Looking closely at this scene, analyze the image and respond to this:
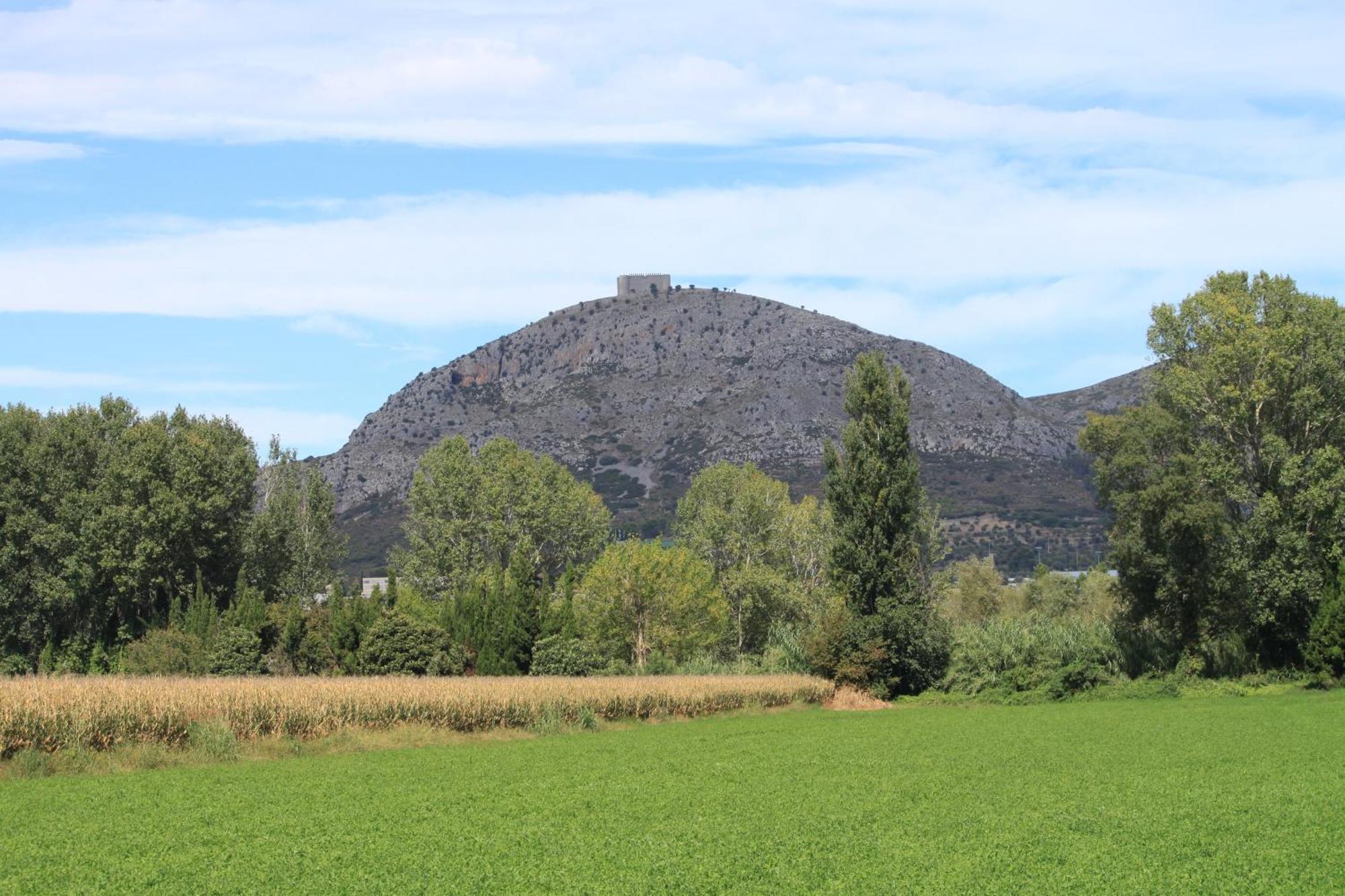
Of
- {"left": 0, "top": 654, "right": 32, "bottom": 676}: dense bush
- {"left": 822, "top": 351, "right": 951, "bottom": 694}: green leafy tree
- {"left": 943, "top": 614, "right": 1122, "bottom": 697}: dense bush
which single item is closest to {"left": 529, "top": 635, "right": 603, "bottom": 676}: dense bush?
{"left": 822, "top": 351, "right": 951, "bottom": 694}: green leafy tree

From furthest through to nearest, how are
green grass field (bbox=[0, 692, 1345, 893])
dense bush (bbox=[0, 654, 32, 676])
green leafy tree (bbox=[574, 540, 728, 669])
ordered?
1. green leafy tree (bbox=[574, 540, 728, 669])
2. dense bush (bbox=[0, 654, 32, 676])
3. green grass field (bbox=[0, 692, 1345, 893])

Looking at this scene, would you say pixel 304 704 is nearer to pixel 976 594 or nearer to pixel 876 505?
pixel 876 505

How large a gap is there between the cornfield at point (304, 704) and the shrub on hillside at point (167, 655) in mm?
18813

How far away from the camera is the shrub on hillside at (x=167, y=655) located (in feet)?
167

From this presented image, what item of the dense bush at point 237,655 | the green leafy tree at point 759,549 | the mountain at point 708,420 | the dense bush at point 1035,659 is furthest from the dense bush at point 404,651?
the mountain at point 708,420

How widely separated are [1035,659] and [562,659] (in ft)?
64.1

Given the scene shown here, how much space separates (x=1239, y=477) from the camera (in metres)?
50.0

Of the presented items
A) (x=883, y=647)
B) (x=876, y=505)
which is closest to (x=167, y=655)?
(x=883, y=647)

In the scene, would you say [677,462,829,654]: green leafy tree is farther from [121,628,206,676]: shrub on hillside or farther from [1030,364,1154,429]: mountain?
[1030,364,1154,429]: mountain

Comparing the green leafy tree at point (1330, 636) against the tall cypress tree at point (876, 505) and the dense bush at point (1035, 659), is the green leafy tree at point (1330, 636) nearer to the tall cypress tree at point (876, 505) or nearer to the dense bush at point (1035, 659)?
the dense bush at point (1035, 659)

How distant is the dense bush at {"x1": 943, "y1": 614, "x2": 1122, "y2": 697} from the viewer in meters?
48.8

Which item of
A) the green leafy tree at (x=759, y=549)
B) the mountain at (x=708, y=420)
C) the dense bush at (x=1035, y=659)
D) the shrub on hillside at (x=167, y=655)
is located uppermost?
the mountain at (x=708, y=420)

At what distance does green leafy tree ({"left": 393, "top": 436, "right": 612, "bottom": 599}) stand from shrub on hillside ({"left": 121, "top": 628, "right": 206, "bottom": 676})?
23.9 metres

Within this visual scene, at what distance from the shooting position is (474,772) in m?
24.1
